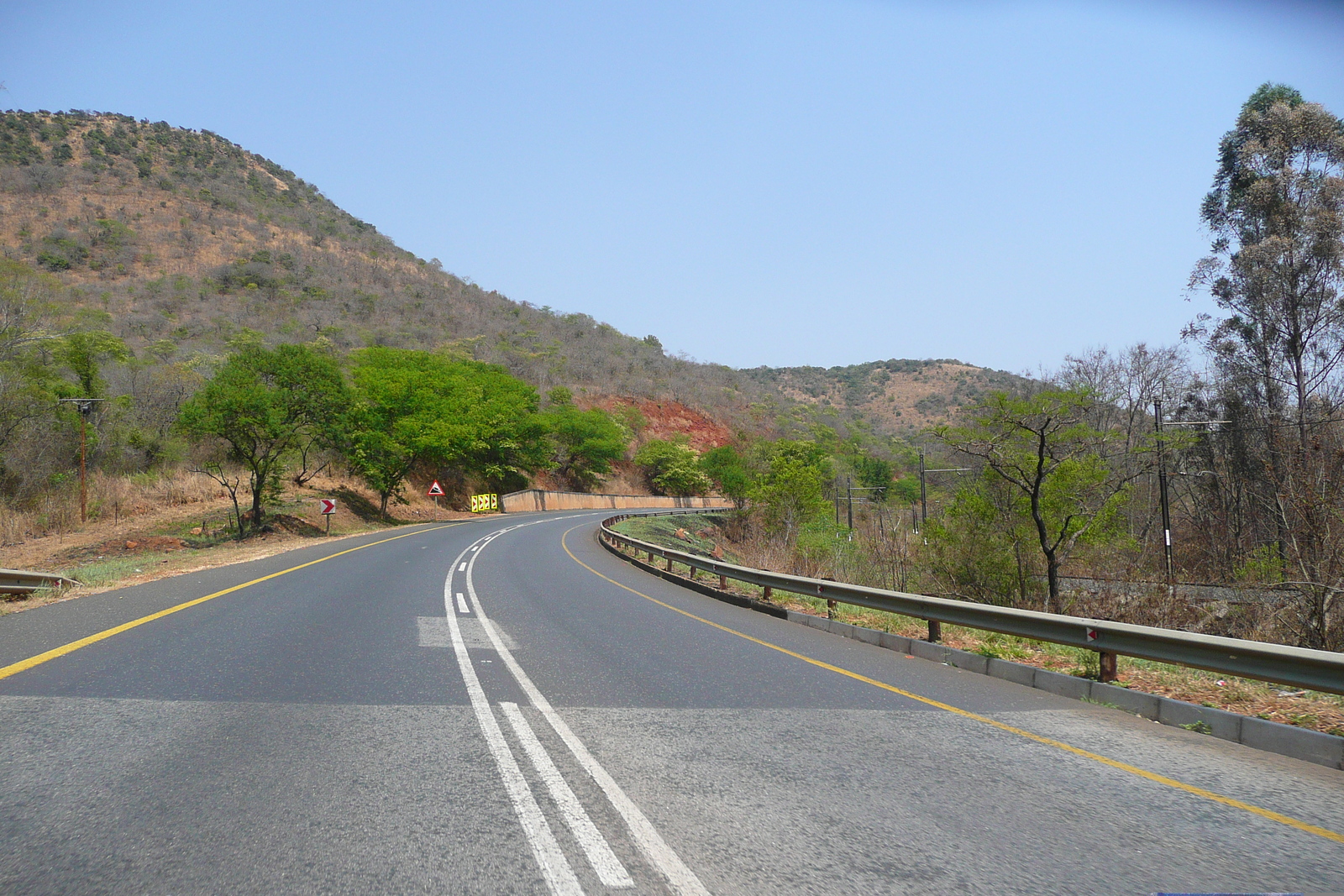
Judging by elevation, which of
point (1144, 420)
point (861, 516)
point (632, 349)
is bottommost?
point (861, 516)

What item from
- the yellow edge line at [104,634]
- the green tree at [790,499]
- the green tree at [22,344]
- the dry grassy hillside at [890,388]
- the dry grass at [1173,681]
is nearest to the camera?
the dry grass at [1173,681]

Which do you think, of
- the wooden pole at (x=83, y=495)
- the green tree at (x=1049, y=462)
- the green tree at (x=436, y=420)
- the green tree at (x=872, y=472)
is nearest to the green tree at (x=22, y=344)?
the wooden pole at (x=83, y=495)

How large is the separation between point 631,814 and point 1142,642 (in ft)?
17.8

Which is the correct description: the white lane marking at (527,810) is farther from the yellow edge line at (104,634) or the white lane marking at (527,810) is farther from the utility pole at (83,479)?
the utility pole at (83,479)

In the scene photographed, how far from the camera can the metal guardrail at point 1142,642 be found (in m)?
5.80

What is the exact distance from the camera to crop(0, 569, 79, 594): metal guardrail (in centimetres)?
1186

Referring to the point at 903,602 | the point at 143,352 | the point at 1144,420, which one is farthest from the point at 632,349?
the point at 903,602

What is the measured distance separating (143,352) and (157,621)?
6716cm

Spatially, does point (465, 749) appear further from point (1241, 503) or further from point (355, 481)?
point (355, 481)

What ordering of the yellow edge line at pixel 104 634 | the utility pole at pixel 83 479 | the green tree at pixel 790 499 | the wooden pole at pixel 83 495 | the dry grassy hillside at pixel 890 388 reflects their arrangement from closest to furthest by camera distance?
the yellow edge line at pixel 104 634 → the utility pole at pixel 83 479 → the wooden pole at pixel 83 495 → the green tree at pixel 790 499 → the dry grassy hillside at pixel 890 388

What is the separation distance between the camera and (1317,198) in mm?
26438

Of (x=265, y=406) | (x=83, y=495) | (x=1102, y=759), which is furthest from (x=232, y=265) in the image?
(x=1102, y=759)

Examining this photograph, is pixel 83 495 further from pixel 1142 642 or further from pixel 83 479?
pixel 1142 642

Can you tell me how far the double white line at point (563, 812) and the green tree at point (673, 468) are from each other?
273 feet
